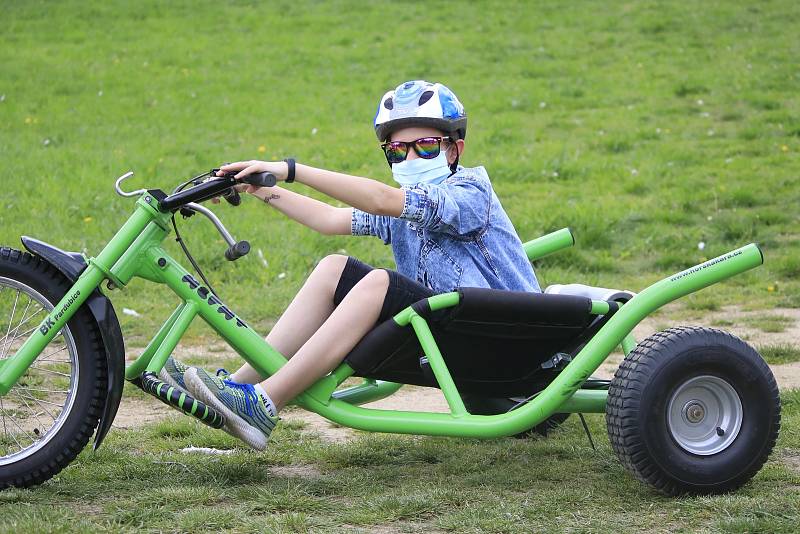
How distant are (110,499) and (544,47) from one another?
11645 mm

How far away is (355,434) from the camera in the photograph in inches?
183

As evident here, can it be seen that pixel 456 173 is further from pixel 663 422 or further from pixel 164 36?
pixel 164 36

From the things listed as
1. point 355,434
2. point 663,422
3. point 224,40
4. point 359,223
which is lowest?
point 355,434

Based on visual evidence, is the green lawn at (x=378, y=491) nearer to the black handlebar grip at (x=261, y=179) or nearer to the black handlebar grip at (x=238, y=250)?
the black handlebar grip at (x=238, y=250)

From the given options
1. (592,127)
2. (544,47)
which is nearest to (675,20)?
(544,47)

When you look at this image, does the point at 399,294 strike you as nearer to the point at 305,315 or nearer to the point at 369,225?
the point at 305,315

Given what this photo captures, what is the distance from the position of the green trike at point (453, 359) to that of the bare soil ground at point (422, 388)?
90cm

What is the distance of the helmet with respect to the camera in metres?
3.98

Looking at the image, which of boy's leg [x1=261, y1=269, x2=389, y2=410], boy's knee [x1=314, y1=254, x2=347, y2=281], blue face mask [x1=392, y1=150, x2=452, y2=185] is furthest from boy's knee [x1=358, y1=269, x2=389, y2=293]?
blue face mask [x1=392, y1=150, x2=452, y2=185]

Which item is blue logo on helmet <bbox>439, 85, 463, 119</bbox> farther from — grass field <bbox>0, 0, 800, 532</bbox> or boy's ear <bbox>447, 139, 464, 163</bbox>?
grass field <bbox>0, 0, 800, 532</bbox>

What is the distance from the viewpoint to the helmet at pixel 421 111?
398 cm

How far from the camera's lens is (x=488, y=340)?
384cm

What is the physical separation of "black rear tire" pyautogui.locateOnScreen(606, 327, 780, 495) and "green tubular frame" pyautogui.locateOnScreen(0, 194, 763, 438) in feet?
0.44

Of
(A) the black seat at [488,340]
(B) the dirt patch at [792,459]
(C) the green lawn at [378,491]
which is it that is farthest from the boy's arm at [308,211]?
(B) the dirt patch at [792,459]
